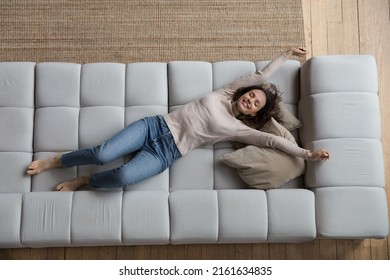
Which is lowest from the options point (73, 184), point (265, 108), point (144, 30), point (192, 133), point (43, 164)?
point (73, 184)

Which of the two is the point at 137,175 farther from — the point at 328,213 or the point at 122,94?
the point at 328,213

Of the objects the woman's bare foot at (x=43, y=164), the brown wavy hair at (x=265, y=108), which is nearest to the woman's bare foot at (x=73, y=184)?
the woman's bare foot at (x=43, y=164)

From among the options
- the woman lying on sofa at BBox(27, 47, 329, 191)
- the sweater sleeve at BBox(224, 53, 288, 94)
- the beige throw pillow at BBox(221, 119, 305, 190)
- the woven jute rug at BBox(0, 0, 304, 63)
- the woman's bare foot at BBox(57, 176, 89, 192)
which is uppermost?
the woven jute rug at BBox(0, 0, 304, 63)

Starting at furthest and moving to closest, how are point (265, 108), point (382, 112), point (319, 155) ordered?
point (382, 112) → point (265, 108) → point (319, 155)

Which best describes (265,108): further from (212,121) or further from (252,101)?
(212,121)

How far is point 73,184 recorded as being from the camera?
2150 millimetres

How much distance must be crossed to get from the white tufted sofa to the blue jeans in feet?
0.24

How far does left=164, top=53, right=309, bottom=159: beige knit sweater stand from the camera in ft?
7.19

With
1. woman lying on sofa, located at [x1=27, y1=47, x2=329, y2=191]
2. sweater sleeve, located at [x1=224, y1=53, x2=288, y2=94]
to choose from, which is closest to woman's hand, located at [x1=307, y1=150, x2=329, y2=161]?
woman lying on sofa, located at [x1=27, y1=47, x2=329, y2=191]

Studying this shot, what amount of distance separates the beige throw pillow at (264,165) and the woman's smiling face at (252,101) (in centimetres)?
20

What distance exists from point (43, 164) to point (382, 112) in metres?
2.08

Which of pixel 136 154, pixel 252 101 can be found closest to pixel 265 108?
pixel 252 101

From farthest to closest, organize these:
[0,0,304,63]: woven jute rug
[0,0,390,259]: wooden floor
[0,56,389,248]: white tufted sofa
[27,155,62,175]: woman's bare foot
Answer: [0,0,304,63]: woven jute rug
[0,0,390,259]: wooden floor
[27,155,62,175]: woman's bare foot
[0,56,389,248]: white tufted sofa

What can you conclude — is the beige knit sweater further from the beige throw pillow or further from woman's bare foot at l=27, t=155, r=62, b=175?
woman's bare foot at l=27, t=155, r=62, b=175
